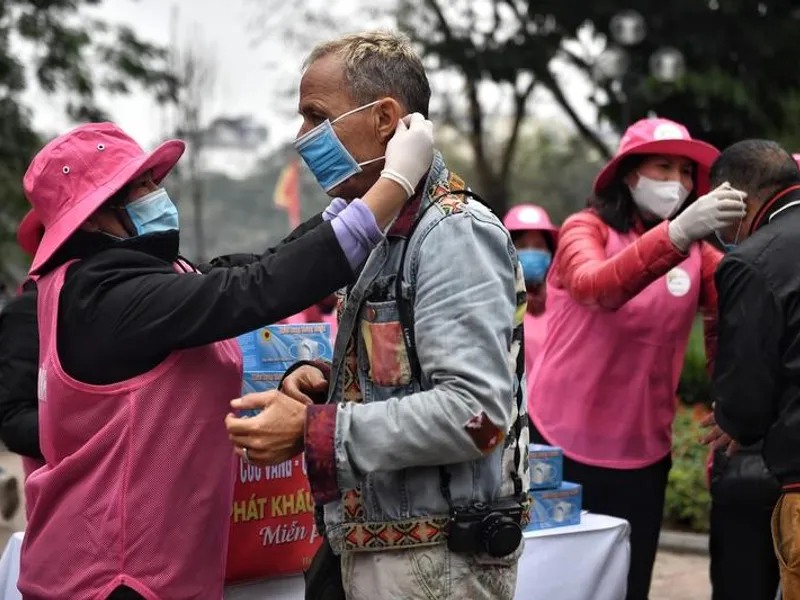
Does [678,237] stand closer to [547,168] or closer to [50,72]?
[50,72]

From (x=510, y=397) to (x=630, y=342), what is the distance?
2254 mm

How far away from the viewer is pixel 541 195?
36.1m

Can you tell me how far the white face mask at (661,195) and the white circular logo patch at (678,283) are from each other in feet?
0.72

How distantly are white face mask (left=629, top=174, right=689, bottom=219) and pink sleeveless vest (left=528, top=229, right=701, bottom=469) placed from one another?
15cm

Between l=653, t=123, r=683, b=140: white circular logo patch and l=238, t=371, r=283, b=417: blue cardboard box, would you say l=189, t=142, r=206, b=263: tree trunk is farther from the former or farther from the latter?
l=238, t=371, r=283, b=417: blue cardboard box

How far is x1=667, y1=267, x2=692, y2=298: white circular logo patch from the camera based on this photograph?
174 inches

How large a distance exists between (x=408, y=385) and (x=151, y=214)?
83 centimetres

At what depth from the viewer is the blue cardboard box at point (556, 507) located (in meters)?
4.11

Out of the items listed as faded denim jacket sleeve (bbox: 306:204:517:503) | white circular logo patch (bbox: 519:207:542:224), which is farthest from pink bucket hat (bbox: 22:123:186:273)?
white circular logo patch (bbox: 519:207:542:224)

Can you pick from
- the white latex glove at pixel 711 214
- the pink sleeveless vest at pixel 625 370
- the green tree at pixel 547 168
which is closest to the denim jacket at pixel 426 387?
the white latex glove at pixel 711 214

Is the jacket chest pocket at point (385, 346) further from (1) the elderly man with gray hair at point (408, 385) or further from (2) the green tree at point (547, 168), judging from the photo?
(2) the green tree at point (547, 168)

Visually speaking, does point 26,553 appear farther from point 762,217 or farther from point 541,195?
point 541,195

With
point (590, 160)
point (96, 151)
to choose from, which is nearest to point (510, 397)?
point (96, 151)

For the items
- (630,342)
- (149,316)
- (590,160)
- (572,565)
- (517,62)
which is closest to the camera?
(149,316)
